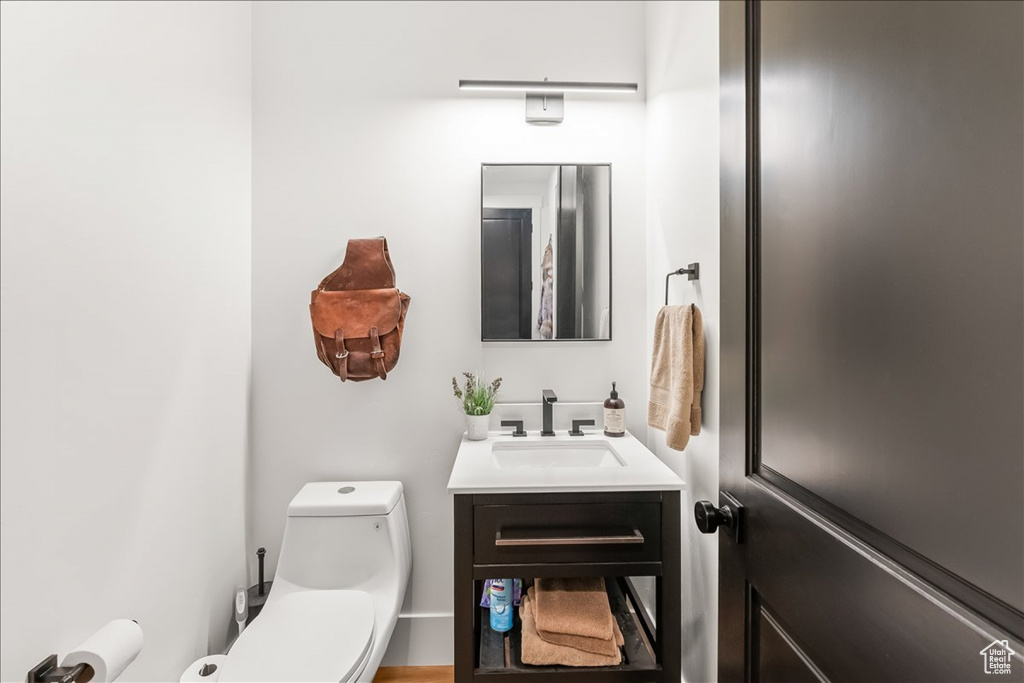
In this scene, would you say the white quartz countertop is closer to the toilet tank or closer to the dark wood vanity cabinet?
the dark wood vanity cabinet

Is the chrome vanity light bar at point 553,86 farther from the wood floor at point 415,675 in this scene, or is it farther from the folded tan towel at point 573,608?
A: the wood floor at point 415,675

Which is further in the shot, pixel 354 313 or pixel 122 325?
pixel 354 313

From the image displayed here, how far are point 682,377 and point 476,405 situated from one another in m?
0.78

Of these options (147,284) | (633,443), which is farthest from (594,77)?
(147,284)

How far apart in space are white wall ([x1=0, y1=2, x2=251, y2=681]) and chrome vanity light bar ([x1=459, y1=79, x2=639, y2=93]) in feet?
2.76

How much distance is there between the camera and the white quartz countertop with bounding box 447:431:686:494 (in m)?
1.30

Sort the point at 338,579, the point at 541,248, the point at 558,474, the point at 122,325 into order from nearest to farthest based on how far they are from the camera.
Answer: the point at 122,325, the point at 558,474, the point at 338,579, the point at 541,248

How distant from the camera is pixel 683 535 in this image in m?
1.49

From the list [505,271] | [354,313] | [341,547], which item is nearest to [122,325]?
[354,313]

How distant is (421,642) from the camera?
1819 millimetres

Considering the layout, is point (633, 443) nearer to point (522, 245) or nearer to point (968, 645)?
point (522, 245)

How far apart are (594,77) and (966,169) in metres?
1.72

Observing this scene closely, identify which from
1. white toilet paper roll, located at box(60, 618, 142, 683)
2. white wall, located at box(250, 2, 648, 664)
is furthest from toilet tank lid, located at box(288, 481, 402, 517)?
white toilet paper roll, located at box(60, 618, 142, 683)
